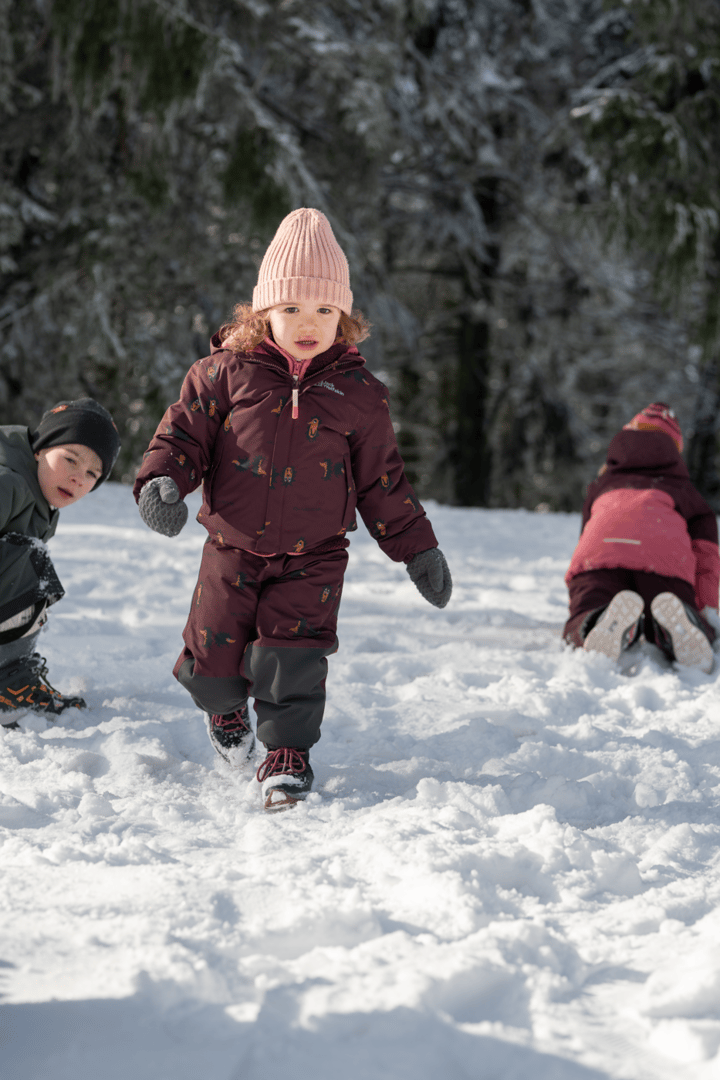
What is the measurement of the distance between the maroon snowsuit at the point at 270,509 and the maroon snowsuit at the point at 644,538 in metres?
1.53

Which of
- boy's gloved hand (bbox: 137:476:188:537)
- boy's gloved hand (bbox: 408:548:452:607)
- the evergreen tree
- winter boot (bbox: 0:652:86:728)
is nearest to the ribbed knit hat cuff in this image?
boy's gloved hand (bbox: 137:476:188:537)

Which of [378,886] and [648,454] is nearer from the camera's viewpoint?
[378,886]

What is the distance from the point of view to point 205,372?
2.30 meters

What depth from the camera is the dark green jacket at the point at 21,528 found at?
94.0 inches

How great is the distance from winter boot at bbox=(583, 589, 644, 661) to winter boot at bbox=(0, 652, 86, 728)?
187 cm

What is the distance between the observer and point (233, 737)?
2338mm

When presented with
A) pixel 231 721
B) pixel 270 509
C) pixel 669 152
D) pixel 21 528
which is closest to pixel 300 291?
pixel 270 509

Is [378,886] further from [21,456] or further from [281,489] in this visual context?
[21,456]

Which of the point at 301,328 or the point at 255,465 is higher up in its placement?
the point at 301,328

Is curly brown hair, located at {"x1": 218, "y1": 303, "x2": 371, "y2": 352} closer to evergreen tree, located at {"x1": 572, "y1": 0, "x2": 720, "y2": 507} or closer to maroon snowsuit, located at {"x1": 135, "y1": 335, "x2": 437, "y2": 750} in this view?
maroon snowsuit, located at {"x1": 135, "y1": 335, "x2": 437, "y2": 750}

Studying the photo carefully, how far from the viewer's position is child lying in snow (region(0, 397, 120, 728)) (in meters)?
2.42

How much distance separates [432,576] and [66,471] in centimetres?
101

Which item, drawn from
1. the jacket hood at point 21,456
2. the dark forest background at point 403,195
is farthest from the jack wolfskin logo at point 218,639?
the dark forest background at point 403,195

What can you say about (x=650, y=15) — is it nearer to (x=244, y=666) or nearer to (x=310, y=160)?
(x=310, y=160)
